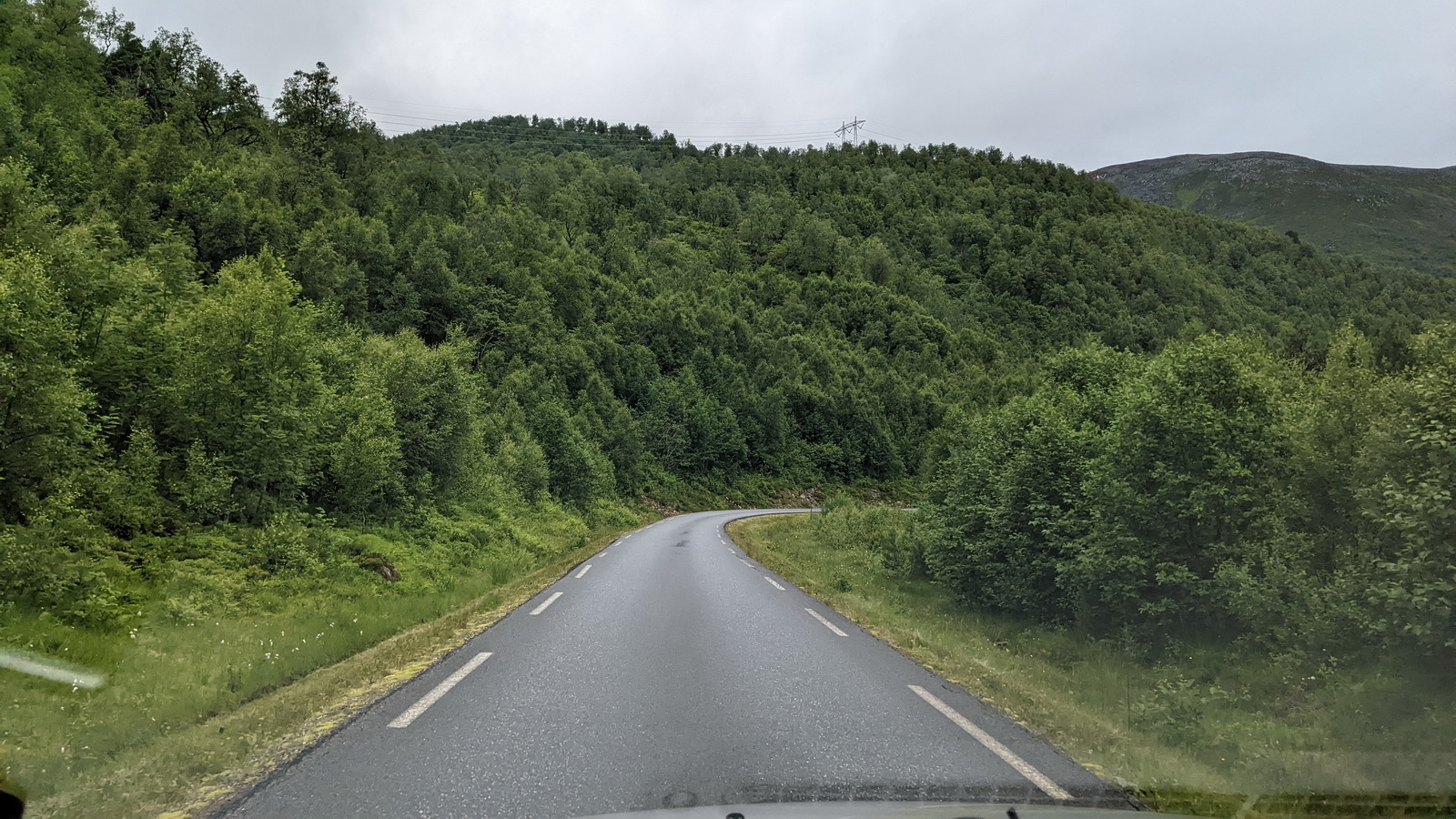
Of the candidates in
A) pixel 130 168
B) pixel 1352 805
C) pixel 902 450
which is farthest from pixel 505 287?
pixel 1352 805

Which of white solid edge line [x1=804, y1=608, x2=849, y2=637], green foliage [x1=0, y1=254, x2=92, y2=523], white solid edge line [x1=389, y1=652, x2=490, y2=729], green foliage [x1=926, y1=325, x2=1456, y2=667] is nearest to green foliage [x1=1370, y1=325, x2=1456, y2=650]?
green foliage [x1=926, y1=325, x2=1456, y2=667]

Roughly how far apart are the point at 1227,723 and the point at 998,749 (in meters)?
3.03

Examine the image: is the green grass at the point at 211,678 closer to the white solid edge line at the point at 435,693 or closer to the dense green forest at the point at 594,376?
the white solid edge line at the point at 435,693

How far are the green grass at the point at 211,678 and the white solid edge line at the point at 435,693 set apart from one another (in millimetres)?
471

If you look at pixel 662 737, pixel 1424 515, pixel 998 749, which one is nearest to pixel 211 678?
pixel 662 737

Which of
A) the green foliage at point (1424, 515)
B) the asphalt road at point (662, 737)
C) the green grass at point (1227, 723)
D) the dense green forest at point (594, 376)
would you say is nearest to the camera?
the asphalt road at point (662, 737)

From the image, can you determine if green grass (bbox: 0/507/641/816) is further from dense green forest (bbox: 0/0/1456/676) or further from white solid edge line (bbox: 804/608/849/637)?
white solid edge line (bbox: 804/608/849/637)

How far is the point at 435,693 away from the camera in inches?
256

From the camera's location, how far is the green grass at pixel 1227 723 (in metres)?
4.75

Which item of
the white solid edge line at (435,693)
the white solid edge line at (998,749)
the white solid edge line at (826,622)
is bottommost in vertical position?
the white solid edge line at (826,622)

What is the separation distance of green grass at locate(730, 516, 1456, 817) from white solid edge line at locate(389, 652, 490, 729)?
5101mm

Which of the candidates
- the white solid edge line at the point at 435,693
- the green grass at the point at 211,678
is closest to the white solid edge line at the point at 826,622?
the white solid edge line at the point at 435,693

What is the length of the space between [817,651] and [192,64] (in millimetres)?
91332

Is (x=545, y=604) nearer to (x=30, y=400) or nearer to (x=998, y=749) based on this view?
(x=30, y=400)
